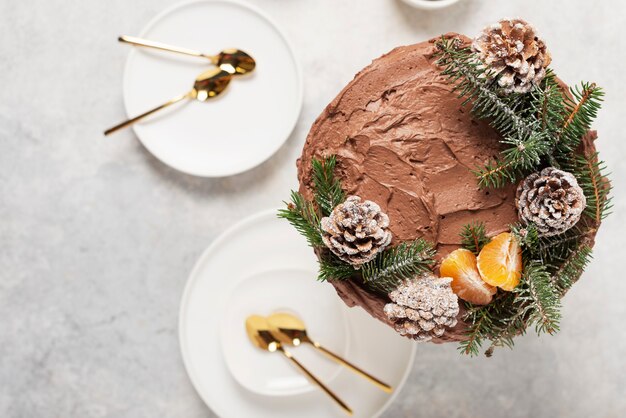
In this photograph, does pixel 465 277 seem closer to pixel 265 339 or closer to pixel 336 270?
pixel 336 270

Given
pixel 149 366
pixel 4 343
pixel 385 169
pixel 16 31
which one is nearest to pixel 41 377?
pixel 4 343

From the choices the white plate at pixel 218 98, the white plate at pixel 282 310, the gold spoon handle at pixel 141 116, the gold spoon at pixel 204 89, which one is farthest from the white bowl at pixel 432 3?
the white plate at pixel 282 310

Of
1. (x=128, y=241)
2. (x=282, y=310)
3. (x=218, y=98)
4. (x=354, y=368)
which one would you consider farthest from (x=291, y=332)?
(x=218, y=98)

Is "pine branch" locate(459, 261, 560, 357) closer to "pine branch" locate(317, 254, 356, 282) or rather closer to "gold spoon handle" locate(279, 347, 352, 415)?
"pine branch" locate(317, 254, 356, 282)

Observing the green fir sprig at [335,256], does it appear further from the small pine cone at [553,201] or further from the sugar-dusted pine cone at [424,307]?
the small pine cone at [553,201]

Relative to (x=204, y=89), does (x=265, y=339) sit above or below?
below

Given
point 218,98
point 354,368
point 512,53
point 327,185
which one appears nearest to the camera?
point 512,53
